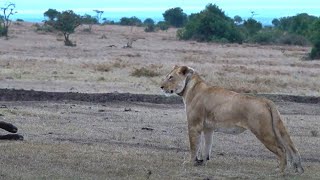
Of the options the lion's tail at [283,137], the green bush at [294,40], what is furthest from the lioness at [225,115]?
the green bush at [294,40]

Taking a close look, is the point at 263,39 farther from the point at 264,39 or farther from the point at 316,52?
the point at 316,52

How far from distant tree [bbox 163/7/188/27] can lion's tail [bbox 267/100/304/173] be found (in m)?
110

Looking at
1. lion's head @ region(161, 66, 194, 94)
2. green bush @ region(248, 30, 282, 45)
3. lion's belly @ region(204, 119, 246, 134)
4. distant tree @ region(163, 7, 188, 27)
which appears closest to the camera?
lion's belly @ region(204, 119, 246, 134)

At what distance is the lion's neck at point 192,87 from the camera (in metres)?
12.8

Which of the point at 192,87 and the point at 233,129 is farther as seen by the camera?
the point at 192,87

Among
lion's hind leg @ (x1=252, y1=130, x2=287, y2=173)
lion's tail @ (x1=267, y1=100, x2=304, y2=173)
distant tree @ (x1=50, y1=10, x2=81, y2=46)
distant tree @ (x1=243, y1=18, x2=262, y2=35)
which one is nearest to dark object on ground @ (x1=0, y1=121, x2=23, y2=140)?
lion's hind leg @ (x1=252, y1=130, x2=287, y2=173)

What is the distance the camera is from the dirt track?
11719 millimetres

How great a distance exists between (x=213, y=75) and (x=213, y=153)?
2010cm

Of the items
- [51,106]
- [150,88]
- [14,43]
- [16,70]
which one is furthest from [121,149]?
[14,43]

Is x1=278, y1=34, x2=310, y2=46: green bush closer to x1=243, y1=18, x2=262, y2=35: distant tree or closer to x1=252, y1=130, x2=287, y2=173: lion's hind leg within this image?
x1=243, y1=18, x2=262, y2=35: distant tree

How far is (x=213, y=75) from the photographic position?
3425 cm

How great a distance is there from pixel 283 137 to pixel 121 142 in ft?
13.8

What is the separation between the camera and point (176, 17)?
123m

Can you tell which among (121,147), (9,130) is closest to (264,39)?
(121,147)
